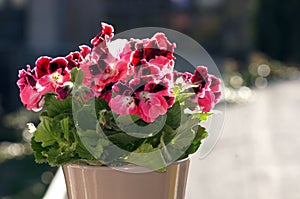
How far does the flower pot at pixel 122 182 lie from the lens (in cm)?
136

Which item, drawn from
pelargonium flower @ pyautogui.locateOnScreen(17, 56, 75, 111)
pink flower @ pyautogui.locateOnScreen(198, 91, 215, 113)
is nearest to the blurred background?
pink flower @ pyautogui.locateOnScreen(198, 91, 215, 113)

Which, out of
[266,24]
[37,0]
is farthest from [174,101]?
[37,0]

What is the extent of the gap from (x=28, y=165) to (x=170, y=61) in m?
5.90

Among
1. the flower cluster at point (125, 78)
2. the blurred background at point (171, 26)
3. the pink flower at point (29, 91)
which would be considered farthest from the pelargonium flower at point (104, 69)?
the blurred background at point (171, 26)

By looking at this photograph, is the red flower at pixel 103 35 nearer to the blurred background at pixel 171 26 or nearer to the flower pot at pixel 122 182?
the flower pot at pixel 122 182

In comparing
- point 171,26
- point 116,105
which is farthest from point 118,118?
point 171,26

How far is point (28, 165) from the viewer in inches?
280

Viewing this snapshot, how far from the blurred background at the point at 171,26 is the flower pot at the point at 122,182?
412cm

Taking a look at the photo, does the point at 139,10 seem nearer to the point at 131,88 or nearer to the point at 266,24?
the point at 266,24

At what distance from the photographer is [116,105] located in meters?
1.29

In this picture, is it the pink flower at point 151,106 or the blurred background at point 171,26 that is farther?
the blurred background at point 171,26

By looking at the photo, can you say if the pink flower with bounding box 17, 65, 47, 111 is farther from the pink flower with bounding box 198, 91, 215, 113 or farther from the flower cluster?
the pink flower with bounding box 198, 91, 215, 113

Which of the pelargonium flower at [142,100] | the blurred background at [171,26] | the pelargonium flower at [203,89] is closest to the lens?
the pelargonium flower at [142,100]

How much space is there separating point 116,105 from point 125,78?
0.06 m
